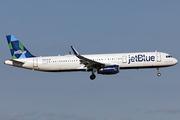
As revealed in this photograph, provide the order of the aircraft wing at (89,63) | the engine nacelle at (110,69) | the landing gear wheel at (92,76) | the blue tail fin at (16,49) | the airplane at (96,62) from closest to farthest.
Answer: the aircraft wing at (89,63) < the engine nacelle at (110,69) < the airplane at (96,62) < the landing gear wheel at (92,76) < the blue tail fin at (16,49)

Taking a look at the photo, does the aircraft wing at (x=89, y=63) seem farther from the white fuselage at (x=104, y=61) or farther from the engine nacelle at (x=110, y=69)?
the white fuselage at (x=104, y=61)

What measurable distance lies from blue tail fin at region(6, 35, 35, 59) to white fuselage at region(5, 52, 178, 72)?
1.29 m

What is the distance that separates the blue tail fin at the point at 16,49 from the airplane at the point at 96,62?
130mm

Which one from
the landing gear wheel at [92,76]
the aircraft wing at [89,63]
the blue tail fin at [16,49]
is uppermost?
the blue tail fin at [16,49]

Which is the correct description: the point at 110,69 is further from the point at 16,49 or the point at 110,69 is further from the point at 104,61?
the point at 16,49

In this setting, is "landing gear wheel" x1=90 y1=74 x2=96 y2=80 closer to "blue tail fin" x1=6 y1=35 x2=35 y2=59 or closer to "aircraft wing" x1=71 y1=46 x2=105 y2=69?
"aircraft wing" x1=71 y1=46 x2=105 y2=69

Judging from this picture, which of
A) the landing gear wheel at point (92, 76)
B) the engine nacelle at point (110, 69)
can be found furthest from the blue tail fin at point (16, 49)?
the engine nacelle at point (110, 69)

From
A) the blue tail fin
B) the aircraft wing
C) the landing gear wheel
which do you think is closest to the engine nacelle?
the aircraft wing

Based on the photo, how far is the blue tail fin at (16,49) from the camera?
202 ft

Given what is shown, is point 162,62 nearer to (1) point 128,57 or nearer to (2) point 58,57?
(1) point 128,57

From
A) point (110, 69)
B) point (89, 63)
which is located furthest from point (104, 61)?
point (89, 63)

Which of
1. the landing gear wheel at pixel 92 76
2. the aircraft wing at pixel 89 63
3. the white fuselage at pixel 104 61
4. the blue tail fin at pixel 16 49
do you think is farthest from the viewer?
the blue tail fin at pixel 16 49

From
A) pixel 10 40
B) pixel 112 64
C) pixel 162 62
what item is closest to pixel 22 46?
pixel 10 40

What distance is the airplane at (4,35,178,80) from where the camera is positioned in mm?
57500
